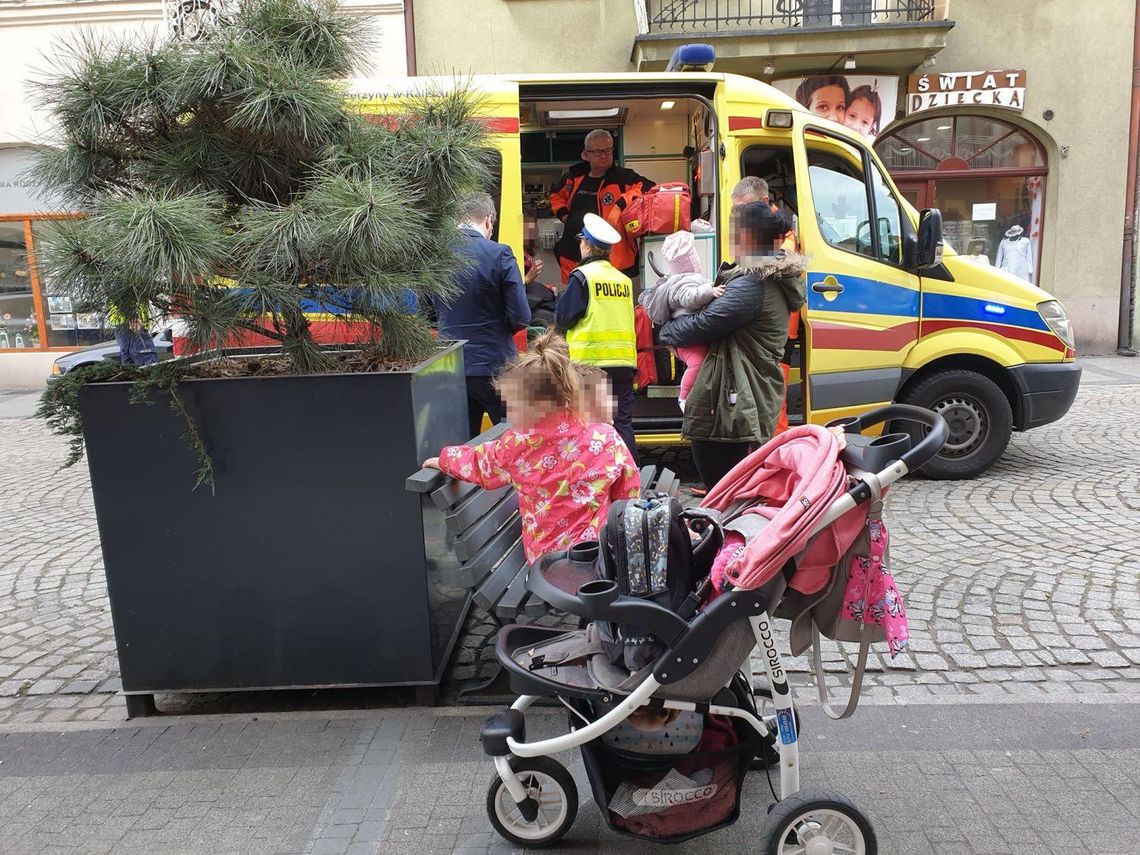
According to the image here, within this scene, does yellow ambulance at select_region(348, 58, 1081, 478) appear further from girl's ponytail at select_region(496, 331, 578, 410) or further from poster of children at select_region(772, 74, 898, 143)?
poster of children at select_region(772, 74, 898, 143)

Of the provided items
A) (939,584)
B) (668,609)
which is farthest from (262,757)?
(939,584)

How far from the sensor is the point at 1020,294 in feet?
21.3

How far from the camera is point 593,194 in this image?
24.2ft

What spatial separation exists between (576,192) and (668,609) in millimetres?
5699

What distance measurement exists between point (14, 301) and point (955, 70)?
1461cm

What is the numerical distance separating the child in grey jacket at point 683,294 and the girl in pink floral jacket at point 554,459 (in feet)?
4.70

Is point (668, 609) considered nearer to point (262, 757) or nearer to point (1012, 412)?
point (262, 757)

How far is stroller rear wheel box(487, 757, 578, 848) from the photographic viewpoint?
8.52 ft

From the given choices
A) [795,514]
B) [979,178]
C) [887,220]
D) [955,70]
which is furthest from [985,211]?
[795,514]

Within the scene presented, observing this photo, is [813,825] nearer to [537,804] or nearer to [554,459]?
[537,804]

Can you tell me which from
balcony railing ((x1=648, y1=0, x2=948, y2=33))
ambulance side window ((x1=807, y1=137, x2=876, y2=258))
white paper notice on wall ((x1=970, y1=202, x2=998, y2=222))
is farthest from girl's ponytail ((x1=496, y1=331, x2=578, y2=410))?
white paper notice on wall ((x1=970, y1=202, x2=998, y2=222))

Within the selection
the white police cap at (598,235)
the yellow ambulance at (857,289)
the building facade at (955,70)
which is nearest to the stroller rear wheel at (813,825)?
the white police cap at (598,235)

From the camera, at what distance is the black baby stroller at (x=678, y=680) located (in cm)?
224

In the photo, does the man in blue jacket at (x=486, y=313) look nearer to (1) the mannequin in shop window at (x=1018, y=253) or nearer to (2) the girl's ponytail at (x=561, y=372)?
(2) the girl's ponytail at (x=561, y=372)
